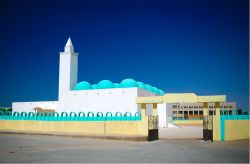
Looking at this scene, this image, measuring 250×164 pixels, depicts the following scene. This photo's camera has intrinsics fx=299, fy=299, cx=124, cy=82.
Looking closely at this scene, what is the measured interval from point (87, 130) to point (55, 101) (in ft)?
57.8

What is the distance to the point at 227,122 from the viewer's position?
16.0 m

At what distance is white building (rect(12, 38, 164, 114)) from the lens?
93.4ft

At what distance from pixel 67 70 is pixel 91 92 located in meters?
5.16

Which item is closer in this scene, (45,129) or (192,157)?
(192,157)

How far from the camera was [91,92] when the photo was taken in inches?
1195

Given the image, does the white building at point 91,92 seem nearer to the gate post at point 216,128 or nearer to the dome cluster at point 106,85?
the dome cluster at point 106,85

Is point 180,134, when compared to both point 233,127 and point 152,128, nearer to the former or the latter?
point 152,128

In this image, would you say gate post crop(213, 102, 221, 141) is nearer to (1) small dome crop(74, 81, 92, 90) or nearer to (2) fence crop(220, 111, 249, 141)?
(2) fence crop(220, 111, 249, 141)

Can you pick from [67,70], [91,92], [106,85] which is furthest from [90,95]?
[67,70]

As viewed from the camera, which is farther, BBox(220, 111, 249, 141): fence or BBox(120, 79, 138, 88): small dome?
BBox(120, 79, 138, 88): small dome

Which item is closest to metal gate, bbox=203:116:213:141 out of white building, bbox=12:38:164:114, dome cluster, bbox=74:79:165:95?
white building, bbox=12:38:164:114

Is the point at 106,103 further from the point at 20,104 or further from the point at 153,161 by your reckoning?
the point at 153,161

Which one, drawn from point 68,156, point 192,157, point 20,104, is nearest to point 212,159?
point 192,157

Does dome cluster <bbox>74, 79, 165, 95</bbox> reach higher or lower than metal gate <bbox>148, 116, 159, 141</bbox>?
higher
